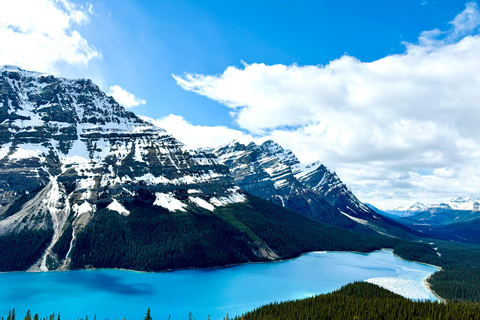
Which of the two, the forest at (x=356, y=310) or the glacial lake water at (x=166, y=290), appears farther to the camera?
the glacial lake water at (x=166, y=290)

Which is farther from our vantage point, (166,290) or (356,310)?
(166,290)

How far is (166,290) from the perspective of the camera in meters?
146

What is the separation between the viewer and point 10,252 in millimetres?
177500

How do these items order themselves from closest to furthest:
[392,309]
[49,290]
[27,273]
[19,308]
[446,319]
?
1. [446,319]
2. [392,309]
3. [19,308]
4. [49,290]
5. [27,273]

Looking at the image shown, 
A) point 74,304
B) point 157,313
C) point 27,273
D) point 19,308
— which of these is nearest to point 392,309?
point 157,313

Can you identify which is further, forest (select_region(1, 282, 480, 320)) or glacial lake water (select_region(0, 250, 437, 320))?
glacial lake water (select_region(0, 250, 437, 320))

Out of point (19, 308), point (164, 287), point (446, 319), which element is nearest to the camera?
point (446, 319)

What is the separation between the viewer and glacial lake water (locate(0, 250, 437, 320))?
11844 centimetres

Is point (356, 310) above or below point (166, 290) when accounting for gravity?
above

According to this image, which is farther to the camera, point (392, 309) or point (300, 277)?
point (300, 277)

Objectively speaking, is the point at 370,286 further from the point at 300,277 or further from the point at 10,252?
the point at 10,252

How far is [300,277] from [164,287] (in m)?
69.9

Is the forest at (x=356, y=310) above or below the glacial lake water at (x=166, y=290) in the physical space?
above

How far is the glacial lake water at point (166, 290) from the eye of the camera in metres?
118
